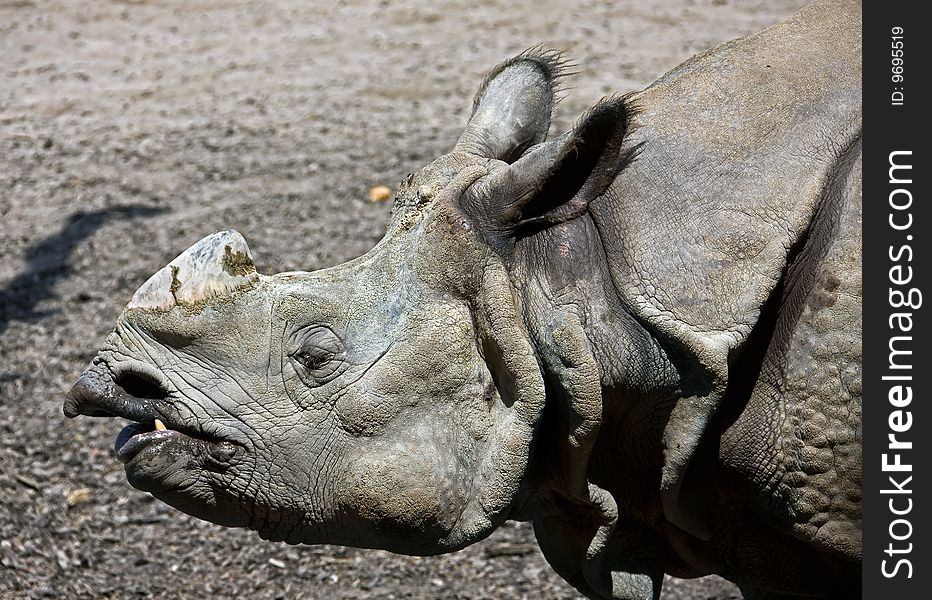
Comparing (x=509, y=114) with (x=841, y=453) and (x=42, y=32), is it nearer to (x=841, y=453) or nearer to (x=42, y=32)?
(x=841, y=453)

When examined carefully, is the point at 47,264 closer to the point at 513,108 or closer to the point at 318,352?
the point at 513,108

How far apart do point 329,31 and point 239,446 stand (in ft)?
24.9

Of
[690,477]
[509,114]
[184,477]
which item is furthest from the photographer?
[509,114]

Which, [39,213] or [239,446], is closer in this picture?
[239,446]

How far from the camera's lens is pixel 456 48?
9453 mm

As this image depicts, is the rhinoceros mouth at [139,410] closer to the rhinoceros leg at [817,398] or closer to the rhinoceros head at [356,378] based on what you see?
the rhinoceros head at [356,378]

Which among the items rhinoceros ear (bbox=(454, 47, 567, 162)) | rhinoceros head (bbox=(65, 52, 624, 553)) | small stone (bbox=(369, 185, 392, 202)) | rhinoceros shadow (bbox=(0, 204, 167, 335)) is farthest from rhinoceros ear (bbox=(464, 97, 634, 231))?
small stone (bbox=(369, 185, 392, 202))

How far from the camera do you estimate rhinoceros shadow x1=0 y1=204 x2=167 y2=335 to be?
259 inches

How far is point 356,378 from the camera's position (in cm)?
275

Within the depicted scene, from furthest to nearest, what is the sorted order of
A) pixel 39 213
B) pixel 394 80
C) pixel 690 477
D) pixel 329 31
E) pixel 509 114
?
1. pixel 329 31
2. pixel 394 80
3. pixel 39 213
4. pixel 509 114
5. pixel 690 477

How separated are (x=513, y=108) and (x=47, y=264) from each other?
4511mm

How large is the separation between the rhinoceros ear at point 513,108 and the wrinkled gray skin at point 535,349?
1.11 ft

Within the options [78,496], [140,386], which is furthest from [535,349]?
[78,496]
